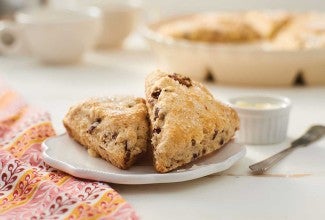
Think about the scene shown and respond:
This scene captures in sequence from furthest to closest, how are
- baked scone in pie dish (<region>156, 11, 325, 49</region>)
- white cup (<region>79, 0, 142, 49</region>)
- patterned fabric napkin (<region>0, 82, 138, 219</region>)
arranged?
white cup (<region>79, 0, 142, 49</region>), baked scone in pie dish (<region>156, 11, 325, 49</region>), patterned fabric napkin (<region>0, 82, 138, 219</region>)

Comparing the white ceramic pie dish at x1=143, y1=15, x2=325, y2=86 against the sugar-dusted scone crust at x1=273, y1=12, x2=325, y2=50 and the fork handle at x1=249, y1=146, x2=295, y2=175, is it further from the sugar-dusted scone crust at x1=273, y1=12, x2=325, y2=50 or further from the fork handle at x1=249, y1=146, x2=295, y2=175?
the fork handle at x1=249, y1=146, x2=295, y2=175

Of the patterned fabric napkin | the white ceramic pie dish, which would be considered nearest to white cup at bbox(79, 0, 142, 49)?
the white ceramic pie dish

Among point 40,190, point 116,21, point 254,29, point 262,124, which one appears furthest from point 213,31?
point 40,190

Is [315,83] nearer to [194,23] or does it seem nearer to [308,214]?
[194,23]

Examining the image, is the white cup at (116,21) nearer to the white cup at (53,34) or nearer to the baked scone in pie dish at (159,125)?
the white cup at (53,34)

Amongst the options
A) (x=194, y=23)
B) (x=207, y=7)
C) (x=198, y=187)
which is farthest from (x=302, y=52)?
(x=207, y=7)

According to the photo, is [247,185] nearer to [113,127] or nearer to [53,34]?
[113,127]
